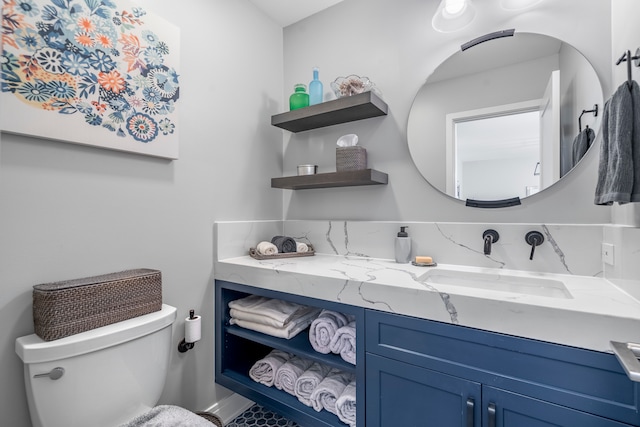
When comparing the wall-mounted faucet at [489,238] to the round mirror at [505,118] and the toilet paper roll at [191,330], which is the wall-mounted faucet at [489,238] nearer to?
the round mirror at [505,118]

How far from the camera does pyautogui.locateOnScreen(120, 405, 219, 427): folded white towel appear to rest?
99cm

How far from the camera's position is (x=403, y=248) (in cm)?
150

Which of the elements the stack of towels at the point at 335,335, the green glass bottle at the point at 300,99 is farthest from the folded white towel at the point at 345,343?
the green glass bottle at the point at 300,99

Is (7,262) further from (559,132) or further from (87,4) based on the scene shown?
(559,132)

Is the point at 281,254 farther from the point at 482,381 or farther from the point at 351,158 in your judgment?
the point at 482,381

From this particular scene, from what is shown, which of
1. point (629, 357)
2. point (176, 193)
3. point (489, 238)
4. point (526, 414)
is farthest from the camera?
point (176, 193)

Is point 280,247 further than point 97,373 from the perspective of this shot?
Yes

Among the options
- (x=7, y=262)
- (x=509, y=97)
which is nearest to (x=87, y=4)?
(x=7, y=262)

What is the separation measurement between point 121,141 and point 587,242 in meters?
1.97

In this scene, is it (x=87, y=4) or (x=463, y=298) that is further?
(x=87, y=4)

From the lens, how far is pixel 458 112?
1.47 metres

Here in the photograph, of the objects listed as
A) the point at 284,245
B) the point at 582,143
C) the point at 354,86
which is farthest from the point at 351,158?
the point at 582,143

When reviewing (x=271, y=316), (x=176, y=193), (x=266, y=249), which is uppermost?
(x=176, y=193)

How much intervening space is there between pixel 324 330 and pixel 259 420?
2.72ft
